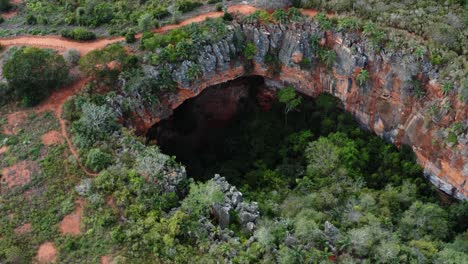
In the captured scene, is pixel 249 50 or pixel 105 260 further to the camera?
pixel 249 50

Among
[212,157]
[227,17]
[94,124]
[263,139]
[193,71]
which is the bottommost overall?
[212,157]

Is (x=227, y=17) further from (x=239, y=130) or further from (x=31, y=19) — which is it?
(x=31, y=19)

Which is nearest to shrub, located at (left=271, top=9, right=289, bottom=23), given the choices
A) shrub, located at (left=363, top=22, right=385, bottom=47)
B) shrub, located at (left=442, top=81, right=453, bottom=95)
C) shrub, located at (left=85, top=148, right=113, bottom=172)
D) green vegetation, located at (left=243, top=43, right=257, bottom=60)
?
green vegetation, located at (left=243, top=43, right=257, bottom=60)

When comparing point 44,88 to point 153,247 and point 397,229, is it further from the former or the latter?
point 397,229

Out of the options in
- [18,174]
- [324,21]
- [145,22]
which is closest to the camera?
[18,174]

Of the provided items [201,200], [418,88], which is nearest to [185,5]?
[201,200]

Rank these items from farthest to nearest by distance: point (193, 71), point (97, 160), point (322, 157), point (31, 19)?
1. point (31, 19)
2. point (193, 71)
3. point (322, 157)
4. point (97, 160)

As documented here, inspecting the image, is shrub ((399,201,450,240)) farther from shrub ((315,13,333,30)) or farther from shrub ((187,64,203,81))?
shrub ((187,64,203,81))
